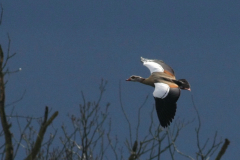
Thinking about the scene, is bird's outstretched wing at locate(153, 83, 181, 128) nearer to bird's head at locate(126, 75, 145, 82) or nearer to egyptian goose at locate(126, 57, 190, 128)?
egyptian goose at locate(126, 57, 190, 128)

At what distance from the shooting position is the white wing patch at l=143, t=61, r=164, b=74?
13263 millimetres

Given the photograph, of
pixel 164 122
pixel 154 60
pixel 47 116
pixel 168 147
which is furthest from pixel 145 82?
pixel 47 116

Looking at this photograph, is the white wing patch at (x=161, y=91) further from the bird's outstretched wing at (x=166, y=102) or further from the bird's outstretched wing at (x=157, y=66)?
the bird's outstretched wing at (x=157, y=66)

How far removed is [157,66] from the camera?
1368cm

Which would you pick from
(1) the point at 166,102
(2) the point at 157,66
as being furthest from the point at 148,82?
(1) the point at 166,102

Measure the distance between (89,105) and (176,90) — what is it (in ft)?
10.2

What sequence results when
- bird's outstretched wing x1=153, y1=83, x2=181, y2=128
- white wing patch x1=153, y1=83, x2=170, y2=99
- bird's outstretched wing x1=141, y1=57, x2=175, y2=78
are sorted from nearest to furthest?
1. bird's outstretched wing x1=153, y1=83, x2=181, y2=128
2. white wing patch x1=153, y1=83, x2=170, y2=99
3. bird's outstretched wing x1=141, y1=57, x2=175, y2=78

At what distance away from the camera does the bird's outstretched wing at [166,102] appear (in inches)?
365

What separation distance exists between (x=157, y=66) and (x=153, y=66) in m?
0.13

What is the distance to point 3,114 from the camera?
4027 millimetres

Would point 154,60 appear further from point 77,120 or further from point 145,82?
point 77,120

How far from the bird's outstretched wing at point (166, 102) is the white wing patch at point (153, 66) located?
2.89 meters

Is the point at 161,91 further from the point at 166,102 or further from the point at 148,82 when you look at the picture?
the point at 148,82

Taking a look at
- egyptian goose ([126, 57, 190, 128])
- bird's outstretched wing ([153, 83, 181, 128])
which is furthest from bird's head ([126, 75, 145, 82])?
bird's outstretched wing ([153, 83, 181, 128])
